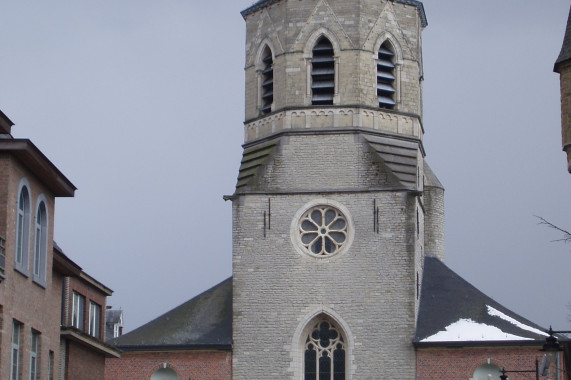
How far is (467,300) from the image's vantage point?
1706 inches

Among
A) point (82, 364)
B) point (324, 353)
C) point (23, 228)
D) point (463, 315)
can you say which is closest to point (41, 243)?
point (23, 228)

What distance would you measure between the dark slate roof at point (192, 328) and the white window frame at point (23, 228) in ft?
51.7

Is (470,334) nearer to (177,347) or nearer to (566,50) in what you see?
(177,347)

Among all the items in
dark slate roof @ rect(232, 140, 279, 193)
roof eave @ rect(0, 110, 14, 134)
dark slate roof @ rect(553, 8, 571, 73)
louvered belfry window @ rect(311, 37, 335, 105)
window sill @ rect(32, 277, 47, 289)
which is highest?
louvered belfry window @ rect(311, 37, 335, 105)

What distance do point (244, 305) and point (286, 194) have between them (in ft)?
10.9

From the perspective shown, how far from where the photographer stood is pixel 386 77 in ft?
146

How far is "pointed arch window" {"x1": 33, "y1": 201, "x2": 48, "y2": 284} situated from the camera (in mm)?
28281

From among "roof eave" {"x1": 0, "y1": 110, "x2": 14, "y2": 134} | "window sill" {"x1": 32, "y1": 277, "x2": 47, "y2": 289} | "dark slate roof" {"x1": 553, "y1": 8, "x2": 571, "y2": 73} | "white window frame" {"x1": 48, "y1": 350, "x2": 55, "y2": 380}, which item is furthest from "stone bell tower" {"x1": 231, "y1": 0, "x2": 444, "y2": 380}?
"dark slate roof" {"x1": 553, "y1": 8, "x2": 571, "y2": 73}

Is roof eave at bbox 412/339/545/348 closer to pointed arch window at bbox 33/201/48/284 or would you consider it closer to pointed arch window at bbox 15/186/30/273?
pointed arch window at bbox 33/201/48/284

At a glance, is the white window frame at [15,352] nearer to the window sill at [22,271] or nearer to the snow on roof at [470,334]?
the window sill at [22,271]

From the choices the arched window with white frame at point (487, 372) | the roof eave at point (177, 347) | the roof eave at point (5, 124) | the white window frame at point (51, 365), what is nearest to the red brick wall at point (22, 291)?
the white window frame at point (51, 365)

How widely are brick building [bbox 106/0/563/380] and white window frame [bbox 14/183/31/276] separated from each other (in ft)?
51.3

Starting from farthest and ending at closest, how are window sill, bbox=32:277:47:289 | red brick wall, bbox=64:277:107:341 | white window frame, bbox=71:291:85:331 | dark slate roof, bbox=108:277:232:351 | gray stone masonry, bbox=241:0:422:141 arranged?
gray stone masonry, bbox=241:0:422:141 < dark slate roof, bbox=108:277:232:351 < white window frame, bbox=71:291:85:331 < red brick wall, bbox=64:277:107:341 < window sill, bbox=32:277:47:289

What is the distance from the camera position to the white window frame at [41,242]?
1111 inches
